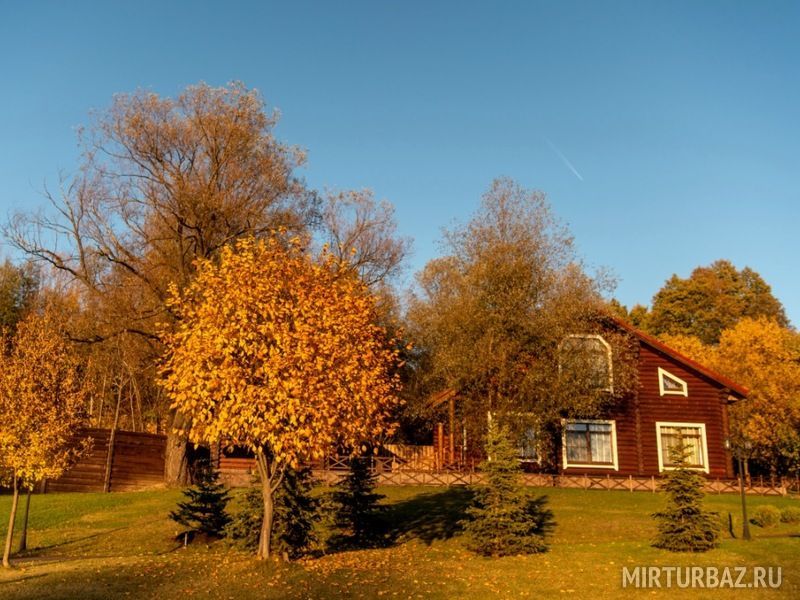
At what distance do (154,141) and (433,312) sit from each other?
15.7 m

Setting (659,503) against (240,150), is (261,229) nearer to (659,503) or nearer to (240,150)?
(240,150)

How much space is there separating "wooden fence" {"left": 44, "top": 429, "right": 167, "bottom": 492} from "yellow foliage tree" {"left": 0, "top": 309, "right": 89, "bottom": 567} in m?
12.3

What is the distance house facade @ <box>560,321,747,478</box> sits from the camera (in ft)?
115

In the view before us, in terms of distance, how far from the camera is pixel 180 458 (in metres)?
31.7

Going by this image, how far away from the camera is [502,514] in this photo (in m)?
19.3

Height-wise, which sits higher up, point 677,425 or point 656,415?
point 656,415

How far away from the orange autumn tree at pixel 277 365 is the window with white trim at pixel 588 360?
51.8ft

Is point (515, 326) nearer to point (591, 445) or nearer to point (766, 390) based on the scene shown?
point (591, 445)

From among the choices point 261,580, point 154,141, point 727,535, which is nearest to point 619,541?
point 727,535

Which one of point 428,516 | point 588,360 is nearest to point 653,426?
point 588,360

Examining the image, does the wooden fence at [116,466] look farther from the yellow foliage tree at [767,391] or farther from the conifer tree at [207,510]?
the yellow foliage tree at [767,391]

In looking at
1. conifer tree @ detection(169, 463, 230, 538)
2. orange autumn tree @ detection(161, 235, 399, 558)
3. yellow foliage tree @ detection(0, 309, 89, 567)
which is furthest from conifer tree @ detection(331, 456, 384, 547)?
yellow foliage tree @ detection(0, 309, 89, 567)

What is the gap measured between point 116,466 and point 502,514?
70.4ft

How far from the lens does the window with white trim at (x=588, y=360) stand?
30.5 m
